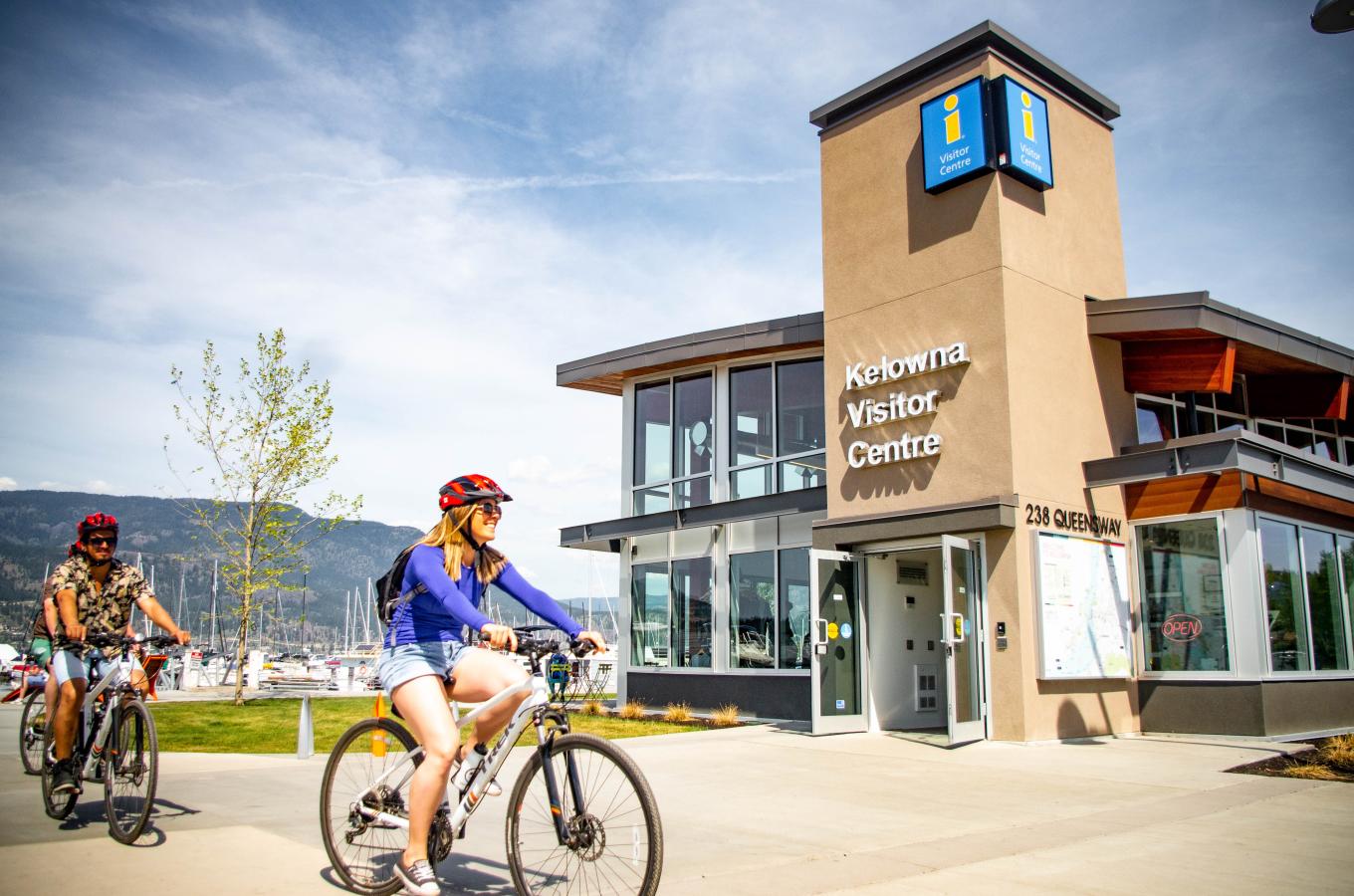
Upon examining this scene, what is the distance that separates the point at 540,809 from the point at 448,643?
0.90m

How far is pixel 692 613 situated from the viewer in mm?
17531

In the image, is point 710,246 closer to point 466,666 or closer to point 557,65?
point 557,65

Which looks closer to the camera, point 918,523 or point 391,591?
point 391,591

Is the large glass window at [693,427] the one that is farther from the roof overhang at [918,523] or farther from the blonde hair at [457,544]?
the blonde hair at [457,544]

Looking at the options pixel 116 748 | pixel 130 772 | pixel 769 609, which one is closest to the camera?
pixel 130 772

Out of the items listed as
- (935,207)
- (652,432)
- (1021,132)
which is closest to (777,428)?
(652,432)

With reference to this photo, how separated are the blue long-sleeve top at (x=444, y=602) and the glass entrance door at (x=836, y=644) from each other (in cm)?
866

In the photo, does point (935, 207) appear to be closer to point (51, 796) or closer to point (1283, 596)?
point (1283, 596)

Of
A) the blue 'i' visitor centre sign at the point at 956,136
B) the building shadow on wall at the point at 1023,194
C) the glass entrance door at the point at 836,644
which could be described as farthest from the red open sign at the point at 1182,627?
the blue 'i' visitor centre sign at the point at 956,136

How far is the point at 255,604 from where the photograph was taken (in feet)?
66.6

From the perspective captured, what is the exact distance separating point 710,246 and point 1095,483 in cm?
796

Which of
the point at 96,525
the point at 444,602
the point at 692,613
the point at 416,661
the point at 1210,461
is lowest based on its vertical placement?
the point at 416,661

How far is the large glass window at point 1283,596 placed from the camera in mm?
12711

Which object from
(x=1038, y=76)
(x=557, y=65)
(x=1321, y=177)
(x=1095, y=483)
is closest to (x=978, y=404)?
(x=1095, y=483)
